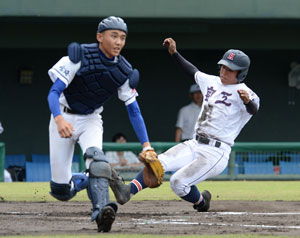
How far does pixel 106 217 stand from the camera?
5.43 meters

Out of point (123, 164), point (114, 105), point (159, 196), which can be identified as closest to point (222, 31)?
point (114, 105)

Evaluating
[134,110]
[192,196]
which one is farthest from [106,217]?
[192,196]

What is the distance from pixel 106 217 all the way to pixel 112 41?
56.7 inches

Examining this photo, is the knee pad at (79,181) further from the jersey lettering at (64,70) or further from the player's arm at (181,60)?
the player's arm at (181,60)

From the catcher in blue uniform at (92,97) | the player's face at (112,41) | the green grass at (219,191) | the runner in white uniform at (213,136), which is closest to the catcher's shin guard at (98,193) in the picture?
the catcher in blue uniform at (92,97)

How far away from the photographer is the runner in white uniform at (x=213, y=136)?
705 centimetres

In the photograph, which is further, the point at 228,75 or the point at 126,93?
the point at 228,75

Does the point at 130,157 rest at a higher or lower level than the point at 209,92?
lower

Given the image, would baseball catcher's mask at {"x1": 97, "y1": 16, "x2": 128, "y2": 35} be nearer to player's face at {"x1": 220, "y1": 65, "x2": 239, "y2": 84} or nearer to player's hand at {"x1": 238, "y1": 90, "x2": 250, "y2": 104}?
player's hand at {"x1": 238, "y1": 90, "x2": 250, "y2": 104}

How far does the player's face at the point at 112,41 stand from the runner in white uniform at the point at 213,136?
1.32 m

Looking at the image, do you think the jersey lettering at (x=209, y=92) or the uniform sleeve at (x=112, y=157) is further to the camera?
the uniform sleeve at (x=112, y=157)

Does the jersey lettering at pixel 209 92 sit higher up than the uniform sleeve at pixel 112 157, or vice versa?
the jersey lettering at pixel 209 92

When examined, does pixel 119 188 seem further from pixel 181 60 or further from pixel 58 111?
pixel 181 60

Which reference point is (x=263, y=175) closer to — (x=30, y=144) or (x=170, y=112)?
(x=170, y=112)
